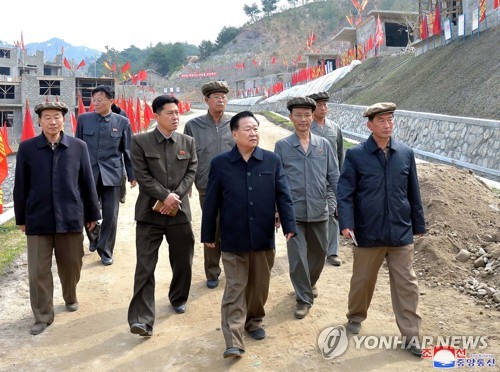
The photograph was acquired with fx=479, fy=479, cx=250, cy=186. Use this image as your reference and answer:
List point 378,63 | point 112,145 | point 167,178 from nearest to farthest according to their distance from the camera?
1. point 167,178
2. point 112,145
3. point 378,63

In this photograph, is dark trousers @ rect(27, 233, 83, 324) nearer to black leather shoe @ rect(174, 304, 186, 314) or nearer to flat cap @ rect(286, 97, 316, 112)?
black leather shoe @ rect(174, 304, 186, 314)

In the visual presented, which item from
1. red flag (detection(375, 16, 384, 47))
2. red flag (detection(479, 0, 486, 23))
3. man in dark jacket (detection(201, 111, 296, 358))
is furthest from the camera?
red flag (detection(375, 16, 384, 47))

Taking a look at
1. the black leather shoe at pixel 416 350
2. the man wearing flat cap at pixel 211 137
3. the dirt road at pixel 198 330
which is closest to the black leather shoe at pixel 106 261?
the dirt road at pixel 198 330

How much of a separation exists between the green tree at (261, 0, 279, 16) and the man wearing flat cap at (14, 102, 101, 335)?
102 metres

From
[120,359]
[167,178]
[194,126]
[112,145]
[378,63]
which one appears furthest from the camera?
[378,63]

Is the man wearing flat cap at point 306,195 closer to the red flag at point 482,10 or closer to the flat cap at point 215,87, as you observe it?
the flat cap at point 215,87

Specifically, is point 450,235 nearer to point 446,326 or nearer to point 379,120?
Answer: point 446,326

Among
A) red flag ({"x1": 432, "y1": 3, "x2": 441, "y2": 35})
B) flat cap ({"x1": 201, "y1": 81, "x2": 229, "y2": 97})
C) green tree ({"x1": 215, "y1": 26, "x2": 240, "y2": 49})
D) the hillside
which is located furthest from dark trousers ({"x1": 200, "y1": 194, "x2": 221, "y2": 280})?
green tree ({"x1": 215, "y1": 26, "x2": 240, "y2": 49})

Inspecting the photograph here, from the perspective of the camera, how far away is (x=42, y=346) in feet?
12.9

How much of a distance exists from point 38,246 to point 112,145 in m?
2.15

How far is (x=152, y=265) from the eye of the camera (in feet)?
13.8

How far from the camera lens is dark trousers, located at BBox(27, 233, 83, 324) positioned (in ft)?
14.2

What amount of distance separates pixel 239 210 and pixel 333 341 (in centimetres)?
131

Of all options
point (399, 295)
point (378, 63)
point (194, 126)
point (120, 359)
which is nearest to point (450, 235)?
point (399, 295)
